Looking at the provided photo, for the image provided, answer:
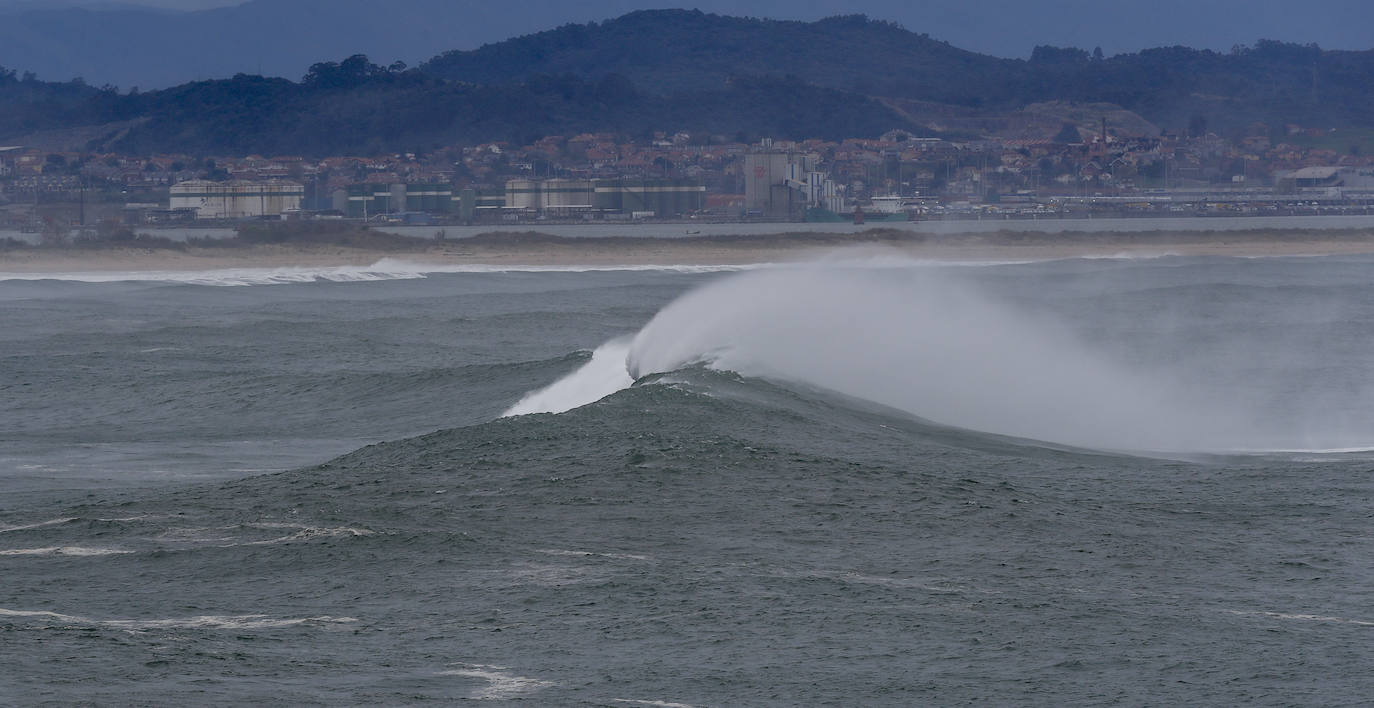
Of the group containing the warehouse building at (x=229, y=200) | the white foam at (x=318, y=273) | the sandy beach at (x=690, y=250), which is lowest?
the white foam at (x=318, y=273)

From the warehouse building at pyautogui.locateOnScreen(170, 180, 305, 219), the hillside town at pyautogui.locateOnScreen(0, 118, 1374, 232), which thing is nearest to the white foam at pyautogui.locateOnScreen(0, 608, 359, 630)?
the hillside town at pyautogui.locateOnScreen(0, 118, 1374, 232)

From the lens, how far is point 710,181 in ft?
535

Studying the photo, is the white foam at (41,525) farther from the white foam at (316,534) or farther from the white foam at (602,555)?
the white foam at (602,555)

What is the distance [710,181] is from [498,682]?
508 ft

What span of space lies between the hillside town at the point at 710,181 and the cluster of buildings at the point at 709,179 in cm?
26

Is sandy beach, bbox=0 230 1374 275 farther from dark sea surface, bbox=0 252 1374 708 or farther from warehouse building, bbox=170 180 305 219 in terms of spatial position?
dark sea surface, bbox=0 252 1374 708

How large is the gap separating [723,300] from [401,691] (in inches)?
846

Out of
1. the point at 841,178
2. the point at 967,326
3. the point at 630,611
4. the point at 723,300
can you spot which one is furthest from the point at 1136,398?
the point at 841,178

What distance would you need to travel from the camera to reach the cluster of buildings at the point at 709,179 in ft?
468

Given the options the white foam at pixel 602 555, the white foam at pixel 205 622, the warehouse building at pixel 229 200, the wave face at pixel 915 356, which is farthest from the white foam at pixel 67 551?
the warehouse building at pixel 229 200

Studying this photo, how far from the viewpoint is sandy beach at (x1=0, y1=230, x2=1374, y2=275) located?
279 ft

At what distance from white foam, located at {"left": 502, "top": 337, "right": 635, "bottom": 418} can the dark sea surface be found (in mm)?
149

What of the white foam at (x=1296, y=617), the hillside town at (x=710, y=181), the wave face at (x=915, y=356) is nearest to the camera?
the white foam at (x=1296, y=617)

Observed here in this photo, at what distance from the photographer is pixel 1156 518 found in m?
14.2
